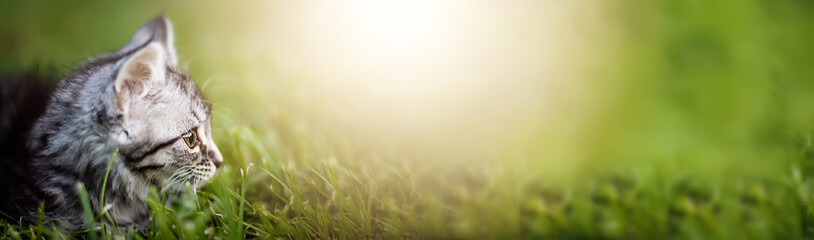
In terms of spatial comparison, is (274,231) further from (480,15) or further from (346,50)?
(480,15)

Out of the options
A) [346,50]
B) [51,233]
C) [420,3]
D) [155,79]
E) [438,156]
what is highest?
[420,3]

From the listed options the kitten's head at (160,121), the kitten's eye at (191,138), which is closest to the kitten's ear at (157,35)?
the kitten's head at (160,121)

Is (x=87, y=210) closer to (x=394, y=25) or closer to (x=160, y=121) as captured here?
(x=160, y=121)

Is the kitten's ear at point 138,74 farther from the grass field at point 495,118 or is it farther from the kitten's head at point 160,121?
the grass field at point 495,118

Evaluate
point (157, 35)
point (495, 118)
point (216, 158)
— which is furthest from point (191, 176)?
point (495, 118)

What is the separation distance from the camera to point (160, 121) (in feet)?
3.13

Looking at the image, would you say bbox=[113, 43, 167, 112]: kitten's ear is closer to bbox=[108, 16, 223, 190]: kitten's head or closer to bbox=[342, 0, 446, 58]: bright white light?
bbox=[108, 16, 223, 190]: kitten's head

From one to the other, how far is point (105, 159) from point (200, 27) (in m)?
0.51

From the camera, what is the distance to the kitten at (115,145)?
3.02ft

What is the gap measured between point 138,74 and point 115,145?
112 mm

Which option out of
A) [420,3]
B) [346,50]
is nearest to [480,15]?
[420,3]

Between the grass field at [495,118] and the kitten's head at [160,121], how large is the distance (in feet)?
0.15

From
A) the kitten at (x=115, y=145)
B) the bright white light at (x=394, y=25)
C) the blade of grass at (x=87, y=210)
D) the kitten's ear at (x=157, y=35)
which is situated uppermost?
the bright white light at (x=394, y=25)

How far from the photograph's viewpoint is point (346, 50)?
1.18 m
